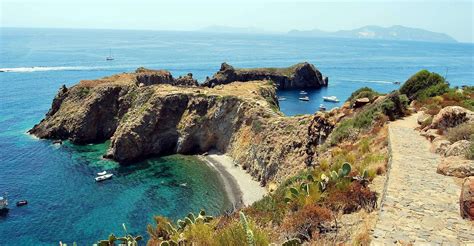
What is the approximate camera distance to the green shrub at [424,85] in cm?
3444

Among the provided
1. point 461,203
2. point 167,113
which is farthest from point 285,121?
point 461,203

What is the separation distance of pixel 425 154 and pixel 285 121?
34698 mm

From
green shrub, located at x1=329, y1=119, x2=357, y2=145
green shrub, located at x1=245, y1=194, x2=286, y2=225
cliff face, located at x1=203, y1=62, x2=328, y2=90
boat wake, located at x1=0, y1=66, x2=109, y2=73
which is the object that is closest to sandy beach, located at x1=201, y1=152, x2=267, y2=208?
green shrub, located at x1=329, y1=119, x2=357, y2=145

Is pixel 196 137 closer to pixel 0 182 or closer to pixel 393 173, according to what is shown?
pixel 0 182

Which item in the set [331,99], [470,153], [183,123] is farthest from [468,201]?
[331,99]

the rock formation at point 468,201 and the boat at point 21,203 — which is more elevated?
the rock formation at point 468,201

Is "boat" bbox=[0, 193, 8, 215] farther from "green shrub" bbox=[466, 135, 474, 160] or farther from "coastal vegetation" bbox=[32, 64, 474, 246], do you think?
"green shrub" bbox=[466, 135, 474, 160]

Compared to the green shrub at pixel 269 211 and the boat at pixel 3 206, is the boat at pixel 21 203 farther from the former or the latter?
the green shrub at pixel 269 211

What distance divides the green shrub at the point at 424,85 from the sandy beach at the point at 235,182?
19.8 meters

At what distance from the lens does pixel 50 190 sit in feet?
154

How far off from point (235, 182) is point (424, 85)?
25.4 metres

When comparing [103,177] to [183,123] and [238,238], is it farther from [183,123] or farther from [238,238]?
[238,238]

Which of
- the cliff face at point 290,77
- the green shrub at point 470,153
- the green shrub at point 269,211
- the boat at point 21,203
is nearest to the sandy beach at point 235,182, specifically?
the boat at point 21,203

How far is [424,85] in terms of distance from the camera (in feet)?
123
